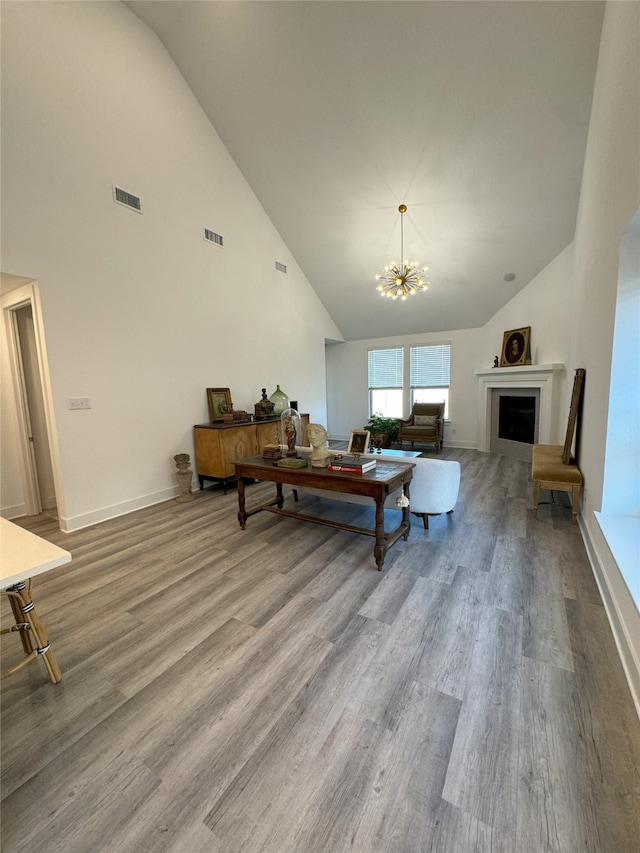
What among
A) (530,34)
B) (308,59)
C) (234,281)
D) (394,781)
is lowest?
(394,781)

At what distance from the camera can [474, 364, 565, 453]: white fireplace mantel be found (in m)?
5.23

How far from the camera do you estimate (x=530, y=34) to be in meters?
2.87

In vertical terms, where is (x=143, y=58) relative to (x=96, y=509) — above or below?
above

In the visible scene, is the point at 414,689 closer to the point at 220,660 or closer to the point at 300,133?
the point at 220,660

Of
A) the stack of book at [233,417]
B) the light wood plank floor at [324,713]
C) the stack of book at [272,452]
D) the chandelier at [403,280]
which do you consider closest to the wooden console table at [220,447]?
the stack of book at [233,417]

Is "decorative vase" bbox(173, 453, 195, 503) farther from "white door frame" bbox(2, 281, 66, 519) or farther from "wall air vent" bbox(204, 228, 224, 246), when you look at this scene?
"wall air vent" bbox(204, 228, 224, 246)

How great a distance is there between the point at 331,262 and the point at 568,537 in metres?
5.29

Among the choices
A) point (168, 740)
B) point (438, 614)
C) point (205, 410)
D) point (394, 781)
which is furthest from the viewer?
point (205, 410)

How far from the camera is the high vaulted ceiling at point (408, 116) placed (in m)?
2.98

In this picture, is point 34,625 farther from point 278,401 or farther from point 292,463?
point 278,401

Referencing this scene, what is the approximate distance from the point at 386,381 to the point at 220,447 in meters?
4.72

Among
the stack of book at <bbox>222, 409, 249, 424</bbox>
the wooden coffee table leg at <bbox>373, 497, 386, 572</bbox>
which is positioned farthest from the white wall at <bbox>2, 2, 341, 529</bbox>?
the wooden coffee table leg at <bbox>373, 497, 386, 572</bbox>

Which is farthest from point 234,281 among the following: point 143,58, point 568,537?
point 568,537

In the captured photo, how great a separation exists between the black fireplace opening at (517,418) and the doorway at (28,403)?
21.8 ft
